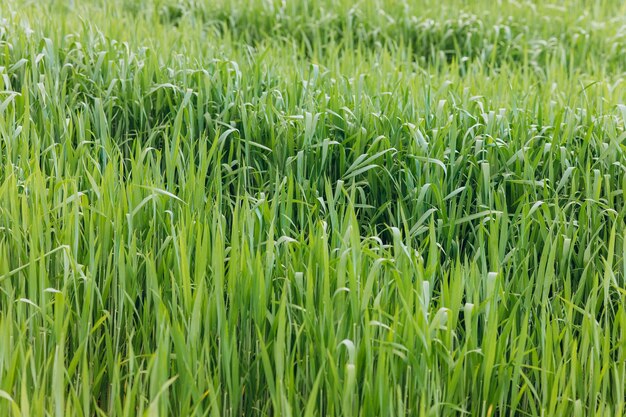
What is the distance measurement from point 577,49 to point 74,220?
4.46 m

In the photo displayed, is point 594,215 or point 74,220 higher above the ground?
point 74,220

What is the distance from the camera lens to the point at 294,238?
234 cm

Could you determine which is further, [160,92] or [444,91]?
[444,91]

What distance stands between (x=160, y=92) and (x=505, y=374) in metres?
1.99

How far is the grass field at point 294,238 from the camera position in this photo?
170 cm

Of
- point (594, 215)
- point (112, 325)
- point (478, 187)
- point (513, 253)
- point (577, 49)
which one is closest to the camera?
point (112, 325)

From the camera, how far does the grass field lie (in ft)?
5.57

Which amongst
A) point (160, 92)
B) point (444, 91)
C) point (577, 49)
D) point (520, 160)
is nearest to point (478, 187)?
point (520, 160)

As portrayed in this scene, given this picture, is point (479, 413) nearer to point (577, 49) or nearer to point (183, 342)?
point (183, 342)

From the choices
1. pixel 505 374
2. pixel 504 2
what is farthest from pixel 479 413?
pixel 504 2

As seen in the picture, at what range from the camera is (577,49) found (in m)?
5.49

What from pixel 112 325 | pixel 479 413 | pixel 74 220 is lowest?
pixel 479 413

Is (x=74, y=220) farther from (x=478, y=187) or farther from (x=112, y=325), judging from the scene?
(x=478, y=187)

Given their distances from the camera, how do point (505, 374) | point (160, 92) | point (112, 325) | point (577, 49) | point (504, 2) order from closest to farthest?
point (505, 374) → point (112, 325) → point (160, 92) → point (577, 49) → point (504, 2)
